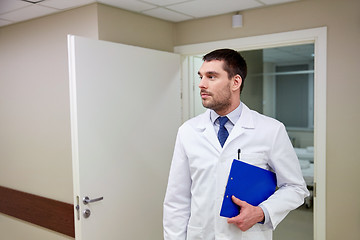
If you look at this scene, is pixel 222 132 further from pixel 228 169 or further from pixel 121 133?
pixel 121 133

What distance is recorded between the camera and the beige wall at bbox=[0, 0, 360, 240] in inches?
90.4

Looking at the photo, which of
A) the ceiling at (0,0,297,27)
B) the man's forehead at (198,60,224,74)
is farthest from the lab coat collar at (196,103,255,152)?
the ceiling at (0,0,297,27)

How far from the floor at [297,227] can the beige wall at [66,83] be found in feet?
5.28

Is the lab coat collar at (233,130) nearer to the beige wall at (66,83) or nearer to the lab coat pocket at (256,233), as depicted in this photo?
the lab coat pocket at (256,233)

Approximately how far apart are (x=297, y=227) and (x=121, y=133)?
277 cm

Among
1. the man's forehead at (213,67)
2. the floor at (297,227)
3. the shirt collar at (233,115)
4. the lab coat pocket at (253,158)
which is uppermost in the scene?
the man's forehead at (213,67)

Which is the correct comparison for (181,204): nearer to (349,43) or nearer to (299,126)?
(349,43)

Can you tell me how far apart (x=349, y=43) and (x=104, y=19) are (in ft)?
5.45

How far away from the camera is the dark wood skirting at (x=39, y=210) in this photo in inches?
107

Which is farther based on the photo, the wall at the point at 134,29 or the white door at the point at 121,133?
the wall at the point at 134,29

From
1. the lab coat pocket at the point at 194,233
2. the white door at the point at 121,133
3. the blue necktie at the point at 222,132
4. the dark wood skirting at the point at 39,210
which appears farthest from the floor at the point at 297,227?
the blue necktie at the point at 222,132

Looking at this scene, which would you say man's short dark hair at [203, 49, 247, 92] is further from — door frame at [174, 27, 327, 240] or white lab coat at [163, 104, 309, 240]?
door frame at [174, 27, 327, 240]

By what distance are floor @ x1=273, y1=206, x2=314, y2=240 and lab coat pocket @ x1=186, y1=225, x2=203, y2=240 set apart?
2570 mm

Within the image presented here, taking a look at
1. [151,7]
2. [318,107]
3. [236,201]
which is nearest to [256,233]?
[236,201]
